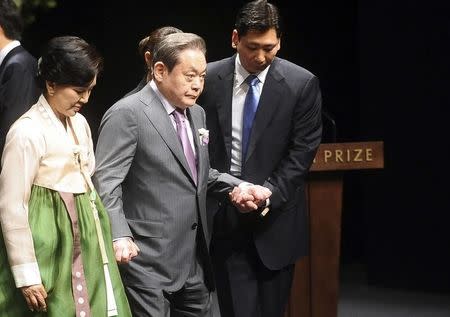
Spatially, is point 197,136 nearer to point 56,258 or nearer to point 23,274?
point 56,258

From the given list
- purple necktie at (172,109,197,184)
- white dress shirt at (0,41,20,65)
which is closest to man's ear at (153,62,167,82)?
purple necktie at (172,109,197,184)

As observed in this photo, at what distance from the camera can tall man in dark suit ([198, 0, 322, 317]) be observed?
459cm

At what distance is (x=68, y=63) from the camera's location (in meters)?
3.67

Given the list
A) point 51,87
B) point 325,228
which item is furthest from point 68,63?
point 325,228

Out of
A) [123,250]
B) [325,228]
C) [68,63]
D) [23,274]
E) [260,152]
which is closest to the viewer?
[23,274]

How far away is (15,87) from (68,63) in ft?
4.03

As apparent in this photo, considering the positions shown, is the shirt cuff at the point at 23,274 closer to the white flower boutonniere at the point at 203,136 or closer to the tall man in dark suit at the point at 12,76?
the white flower boutonniere at the point at 203,136

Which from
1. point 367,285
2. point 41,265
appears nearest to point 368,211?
point 367,285

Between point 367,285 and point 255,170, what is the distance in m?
2.74

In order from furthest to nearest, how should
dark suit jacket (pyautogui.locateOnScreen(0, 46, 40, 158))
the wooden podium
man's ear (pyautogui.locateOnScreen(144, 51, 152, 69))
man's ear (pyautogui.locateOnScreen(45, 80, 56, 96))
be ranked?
the wooden podium < dark suit jacket (pyautogui.locateOnScreen(0, 46, 40, 158)) < man's ear (pyautogui.locateOnScreen(144, 51, 152, 69)) < man's ear (pyautogui.locateOnScreen(45, 80, 56, 96))

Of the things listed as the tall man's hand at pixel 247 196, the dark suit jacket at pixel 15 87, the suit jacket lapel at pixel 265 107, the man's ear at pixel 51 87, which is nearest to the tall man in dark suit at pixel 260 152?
the suit jacket lapel at pixel 265 107

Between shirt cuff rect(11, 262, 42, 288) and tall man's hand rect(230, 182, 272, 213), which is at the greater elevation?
tall man's hand rect(230, 182, 272, 213)

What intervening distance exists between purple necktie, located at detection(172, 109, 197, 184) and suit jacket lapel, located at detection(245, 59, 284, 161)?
0.46 metres

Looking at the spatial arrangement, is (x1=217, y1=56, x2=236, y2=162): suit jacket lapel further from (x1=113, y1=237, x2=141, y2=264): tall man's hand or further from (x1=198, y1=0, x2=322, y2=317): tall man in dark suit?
(x1=113, y1=237, x2=141, y2=264): tall man's hand
